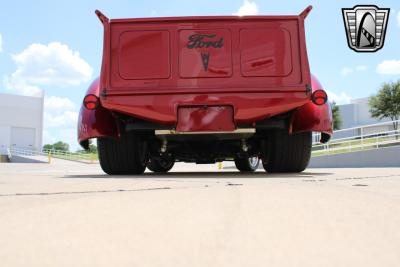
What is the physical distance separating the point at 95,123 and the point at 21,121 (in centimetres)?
5780

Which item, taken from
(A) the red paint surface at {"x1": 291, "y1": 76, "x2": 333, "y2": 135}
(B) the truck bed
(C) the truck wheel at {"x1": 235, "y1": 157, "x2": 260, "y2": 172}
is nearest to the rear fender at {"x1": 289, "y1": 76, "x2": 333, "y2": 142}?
(A) the red paint surface at {"x1": 291, "y1": 76, "x2": 333, "y2": 135}

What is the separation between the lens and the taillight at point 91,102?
16.4ft

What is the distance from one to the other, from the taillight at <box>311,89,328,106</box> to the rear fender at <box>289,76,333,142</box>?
0.38 feet

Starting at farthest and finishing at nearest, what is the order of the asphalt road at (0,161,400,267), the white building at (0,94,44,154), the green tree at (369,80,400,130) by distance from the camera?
the white building at (0,94,44,154), the green tree at (369,80,400,130), the asphalt road at (0,161,400,267)

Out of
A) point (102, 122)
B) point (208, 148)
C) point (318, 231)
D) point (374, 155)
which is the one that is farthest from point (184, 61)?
point (374, 155)

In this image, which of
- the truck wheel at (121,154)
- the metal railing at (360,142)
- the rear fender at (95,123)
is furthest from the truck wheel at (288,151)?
the metal railing at (360,142)

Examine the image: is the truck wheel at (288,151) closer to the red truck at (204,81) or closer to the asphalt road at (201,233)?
the red truck at (204,81)

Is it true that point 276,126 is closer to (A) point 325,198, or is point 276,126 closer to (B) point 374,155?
(A) point 325,198

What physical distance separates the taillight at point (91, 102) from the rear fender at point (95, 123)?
0.09 meters

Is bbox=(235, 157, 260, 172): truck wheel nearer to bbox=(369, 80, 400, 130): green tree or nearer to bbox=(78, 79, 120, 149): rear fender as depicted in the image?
bbox=(78, 79, 120, 149): rear fender

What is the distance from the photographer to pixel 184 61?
505cm

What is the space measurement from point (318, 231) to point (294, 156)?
14.9ft

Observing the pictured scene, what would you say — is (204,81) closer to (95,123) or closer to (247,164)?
(95,123)

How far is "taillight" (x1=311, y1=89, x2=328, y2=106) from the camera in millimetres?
4973
